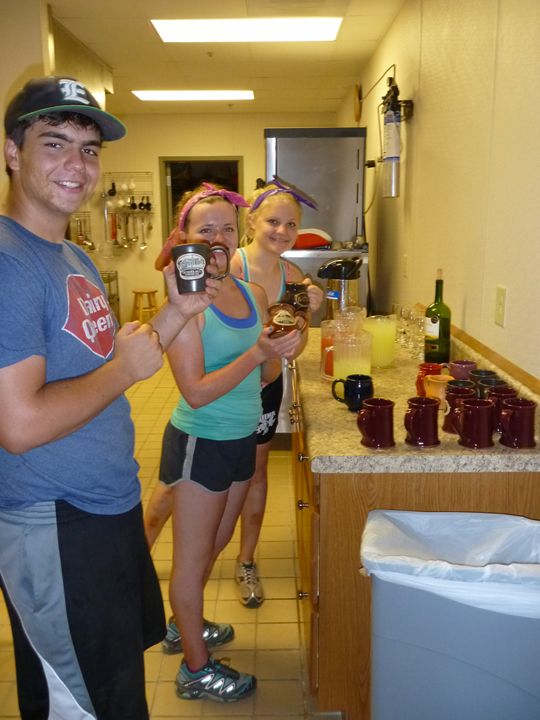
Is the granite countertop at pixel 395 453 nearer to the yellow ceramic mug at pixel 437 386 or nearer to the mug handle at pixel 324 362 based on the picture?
the yellow ceramic mug at pixel 437 386

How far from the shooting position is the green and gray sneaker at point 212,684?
5.87 feet

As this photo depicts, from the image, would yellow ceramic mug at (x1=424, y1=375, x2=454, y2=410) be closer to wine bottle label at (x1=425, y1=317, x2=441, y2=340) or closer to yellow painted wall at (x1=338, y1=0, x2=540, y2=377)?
yellow painted wall at (x1=338, y1=0, x2=540, y2=377)

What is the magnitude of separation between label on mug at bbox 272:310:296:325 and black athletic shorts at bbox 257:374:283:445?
67cm

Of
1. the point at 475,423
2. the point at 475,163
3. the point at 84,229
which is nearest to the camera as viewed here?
the point at 475,423

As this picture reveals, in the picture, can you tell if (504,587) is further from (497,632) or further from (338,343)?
(338,343)

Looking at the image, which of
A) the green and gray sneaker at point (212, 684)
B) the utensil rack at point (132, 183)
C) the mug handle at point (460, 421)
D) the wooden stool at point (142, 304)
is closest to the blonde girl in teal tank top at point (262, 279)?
the green and gray sneaker at point (212, 684)

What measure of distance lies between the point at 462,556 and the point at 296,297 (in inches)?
38.0

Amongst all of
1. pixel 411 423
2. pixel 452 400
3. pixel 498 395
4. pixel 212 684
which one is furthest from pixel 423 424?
pixel 212 684

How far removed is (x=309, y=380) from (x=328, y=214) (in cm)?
222

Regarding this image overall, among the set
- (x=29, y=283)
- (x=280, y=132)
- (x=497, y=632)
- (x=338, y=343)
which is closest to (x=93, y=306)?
(x=29, y=283)

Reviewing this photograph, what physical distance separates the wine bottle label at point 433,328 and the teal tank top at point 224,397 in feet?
2.62

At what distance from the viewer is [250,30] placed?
4363mm

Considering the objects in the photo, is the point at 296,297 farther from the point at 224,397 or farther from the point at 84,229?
the point at 84,229

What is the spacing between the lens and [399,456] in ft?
4.65
